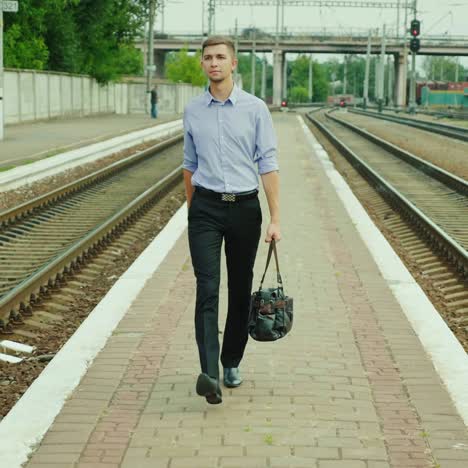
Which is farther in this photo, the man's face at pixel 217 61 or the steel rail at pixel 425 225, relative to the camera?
the steel rail at pixel 425 225

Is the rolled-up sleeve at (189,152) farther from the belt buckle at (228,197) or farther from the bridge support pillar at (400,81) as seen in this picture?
the bridge support pillar at (400,81)

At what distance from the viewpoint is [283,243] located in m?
11.5

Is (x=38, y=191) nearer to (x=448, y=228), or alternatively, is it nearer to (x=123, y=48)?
(x=448, y=228)

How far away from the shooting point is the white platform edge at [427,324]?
595 cm

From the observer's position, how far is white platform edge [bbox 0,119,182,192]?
64.1 feet

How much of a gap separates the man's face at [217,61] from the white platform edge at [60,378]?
1.82 meters

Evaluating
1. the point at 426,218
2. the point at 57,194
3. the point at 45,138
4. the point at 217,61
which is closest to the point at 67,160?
the point at 57,194

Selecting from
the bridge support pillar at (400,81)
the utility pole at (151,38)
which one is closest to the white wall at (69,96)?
the utility pole at (151,38)

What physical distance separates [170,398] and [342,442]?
1.10 metres

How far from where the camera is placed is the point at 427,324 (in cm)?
746

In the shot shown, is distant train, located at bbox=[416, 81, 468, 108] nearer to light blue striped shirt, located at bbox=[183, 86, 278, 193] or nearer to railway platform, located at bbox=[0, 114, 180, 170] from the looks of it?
railway platform, located at bbox=[0, 114, 180, 170]

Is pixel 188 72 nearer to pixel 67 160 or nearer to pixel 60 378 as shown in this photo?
pixel 67 160

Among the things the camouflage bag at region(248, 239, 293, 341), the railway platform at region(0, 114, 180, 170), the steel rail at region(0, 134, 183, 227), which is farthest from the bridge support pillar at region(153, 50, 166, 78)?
the camouflage bag at region(248, 239, 293, 341)

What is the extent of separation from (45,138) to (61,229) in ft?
63.0
